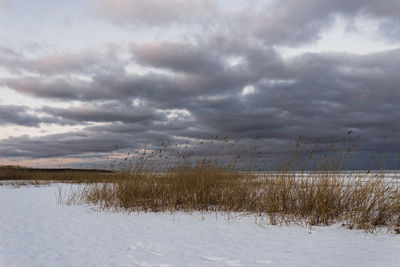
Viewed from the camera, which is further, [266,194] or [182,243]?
[266,194]

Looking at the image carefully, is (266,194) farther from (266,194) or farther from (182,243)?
(182,243)

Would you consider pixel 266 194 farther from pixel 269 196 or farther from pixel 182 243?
pixel 182 243

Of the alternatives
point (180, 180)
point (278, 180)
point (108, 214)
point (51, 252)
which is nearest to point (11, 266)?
point (51, 252)

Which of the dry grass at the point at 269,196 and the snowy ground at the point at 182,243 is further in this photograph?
the dry grass at the point at 269,196

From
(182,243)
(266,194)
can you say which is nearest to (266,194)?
(266,194)

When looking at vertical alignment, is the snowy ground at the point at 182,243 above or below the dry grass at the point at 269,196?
below

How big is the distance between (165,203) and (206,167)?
110cm

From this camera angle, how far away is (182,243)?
3447mm

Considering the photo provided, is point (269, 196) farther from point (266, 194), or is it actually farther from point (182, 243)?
point (182, 243)

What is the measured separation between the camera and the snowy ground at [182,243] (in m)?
2.84

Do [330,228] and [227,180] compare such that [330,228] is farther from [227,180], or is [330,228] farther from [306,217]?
[227,180]

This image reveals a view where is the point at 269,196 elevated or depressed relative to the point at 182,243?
elevated

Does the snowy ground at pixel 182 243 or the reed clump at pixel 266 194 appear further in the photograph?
the reed clump at pixel 266 194

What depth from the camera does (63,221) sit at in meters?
4.80
